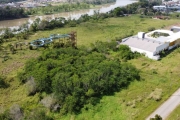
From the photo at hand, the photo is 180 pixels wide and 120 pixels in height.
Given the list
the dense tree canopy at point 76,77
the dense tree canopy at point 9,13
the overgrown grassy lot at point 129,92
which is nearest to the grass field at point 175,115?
the overgrown grassy lot at point 129,92

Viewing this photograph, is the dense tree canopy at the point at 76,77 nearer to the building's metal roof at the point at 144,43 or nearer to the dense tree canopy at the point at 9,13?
the building's metal roof at the point at 144,43

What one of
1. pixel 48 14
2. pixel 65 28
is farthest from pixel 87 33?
pixel 48 14

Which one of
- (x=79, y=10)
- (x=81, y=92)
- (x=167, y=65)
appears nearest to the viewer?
(x=81, y=92)

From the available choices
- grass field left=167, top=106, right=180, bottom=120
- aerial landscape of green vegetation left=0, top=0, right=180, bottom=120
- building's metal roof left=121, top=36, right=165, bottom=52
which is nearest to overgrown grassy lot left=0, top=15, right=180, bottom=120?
aerial landscape of green vegetation left=0, top=0, right=180, bottom=120

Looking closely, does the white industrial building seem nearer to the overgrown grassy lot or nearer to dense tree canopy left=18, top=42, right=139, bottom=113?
the overgrown grassy lot

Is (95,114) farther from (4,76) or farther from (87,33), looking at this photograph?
(87,33)
